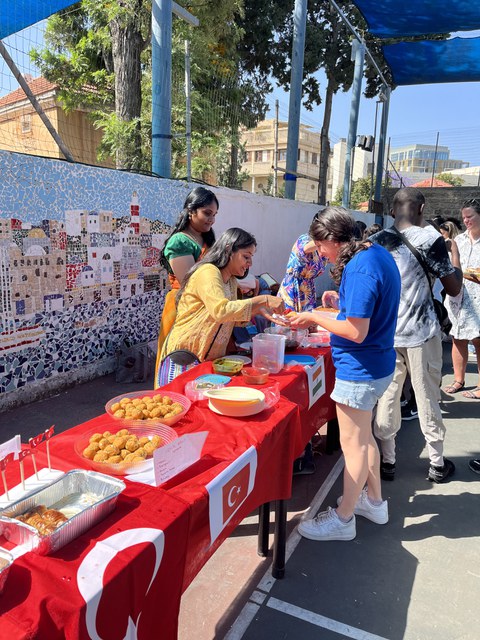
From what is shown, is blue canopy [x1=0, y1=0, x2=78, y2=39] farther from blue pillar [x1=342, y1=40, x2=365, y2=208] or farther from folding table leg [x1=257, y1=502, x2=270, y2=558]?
blue pillar [x1=342, y1=40, x2=365, y2=208]

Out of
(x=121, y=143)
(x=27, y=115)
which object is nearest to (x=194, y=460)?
(x=27, y=115)

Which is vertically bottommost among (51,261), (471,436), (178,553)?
(471,436)

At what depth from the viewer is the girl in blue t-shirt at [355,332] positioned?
1924 mm

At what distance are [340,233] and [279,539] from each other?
143cm

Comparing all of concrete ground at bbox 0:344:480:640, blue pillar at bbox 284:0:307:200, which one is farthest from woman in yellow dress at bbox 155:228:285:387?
blue pillar at bbox 284:0:307:200

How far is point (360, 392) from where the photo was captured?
2.07 meters

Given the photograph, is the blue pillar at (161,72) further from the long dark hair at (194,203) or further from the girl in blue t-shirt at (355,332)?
the girl in blue t-shirt at (355,332)

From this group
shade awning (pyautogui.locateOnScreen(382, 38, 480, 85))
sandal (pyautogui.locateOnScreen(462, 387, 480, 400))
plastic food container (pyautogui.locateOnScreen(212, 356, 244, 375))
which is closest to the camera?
plastic food container (pyautogui.locateOnScreen(212, 356, 244, 375))

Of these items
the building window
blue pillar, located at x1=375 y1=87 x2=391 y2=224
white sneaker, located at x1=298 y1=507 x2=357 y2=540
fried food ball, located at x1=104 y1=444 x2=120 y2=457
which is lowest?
white sneaker, located at x1=298 y1=507 x2=357 y2=540

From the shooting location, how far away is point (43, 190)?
364cm

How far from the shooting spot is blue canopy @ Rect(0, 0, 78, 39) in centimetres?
425

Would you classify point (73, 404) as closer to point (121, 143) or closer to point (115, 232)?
point (115, 232)

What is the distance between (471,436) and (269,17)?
52.6 feet

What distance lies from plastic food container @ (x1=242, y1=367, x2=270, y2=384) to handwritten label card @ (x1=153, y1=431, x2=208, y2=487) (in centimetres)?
72
